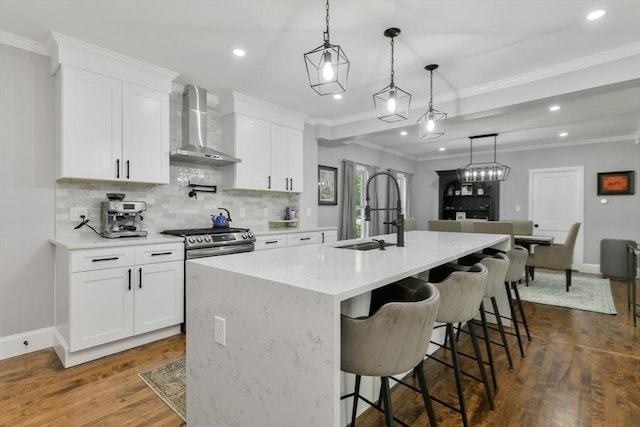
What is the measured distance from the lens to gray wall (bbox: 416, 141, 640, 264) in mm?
6039

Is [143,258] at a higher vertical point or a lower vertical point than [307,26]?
lower

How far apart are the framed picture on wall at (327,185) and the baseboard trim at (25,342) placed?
12.9 ft

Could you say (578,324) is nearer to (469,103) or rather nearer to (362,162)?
(469,103)

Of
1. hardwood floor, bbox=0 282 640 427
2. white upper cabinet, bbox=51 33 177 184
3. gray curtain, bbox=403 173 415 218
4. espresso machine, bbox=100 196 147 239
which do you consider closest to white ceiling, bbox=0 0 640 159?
white upper cabinet, bbox=51 33 177 184

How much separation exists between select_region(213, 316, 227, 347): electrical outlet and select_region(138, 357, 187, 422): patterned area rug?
78 cm

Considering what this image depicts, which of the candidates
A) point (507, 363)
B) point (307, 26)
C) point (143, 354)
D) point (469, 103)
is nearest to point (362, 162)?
point (469, 103)

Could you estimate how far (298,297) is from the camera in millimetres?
1208

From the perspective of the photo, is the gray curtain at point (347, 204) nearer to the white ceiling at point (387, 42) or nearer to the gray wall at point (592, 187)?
the white ceiling at point (387, 42)

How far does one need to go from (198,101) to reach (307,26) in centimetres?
175

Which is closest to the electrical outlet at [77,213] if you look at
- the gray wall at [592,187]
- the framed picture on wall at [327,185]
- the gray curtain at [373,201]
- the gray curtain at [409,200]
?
the framed picture on wall at [327,185]

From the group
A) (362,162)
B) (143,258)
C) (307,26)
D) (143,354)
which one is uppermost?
(307,26)

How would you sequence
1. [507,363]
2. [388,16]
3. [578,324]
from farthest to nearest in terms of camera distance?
[578,324] < [507,363] < [388,16]

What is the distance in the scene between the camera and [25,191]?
278 centimetres

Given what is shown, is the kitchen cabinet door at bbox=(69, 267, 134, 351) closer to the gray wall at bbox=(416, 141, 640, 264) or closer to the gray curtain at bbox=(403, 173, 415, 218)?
the gray curtain at bbox=(403, 173, 415, 218)
